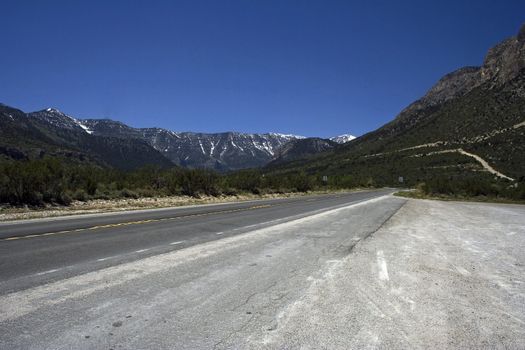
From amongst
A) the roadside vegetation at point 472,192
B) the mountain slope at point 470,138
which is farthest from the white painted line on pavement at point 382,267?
the mountain slope at point 470,138

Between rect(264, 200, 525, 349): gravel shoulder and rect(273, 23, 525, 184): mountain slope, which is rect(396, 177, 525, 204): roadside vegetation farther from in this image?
rect(273, 23, 525, 184): mountain slope

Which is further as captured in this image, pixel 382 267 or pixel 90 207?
pixel 90 207

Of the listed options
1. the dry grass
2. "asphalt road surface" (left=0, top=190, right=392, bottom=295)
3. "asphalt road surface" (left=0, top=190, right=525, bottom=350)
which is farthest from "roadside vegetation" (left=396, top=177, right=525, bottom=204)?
"asphalt road surface" (left=0, top=190, right=525, bottom=350)

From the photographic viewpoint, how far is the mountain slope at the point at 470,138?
109 m

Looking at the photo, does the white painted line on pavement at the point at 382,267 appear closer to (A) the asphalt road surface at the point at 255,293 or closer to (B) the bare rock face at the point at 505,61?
(A) the asphalt road surface at the point at 255,293

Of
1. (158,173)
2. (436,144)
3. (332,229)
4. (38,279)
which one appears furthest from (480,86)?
(38,279)

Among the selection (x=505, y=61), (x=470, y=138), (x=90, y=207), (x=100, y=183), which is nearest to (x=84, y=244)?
(x=90, y=207)

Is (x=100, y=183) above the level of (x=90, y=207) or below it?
above

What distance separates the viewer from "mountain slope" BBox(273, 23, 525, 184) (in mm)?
108875

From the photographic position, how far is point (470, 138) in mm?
129875


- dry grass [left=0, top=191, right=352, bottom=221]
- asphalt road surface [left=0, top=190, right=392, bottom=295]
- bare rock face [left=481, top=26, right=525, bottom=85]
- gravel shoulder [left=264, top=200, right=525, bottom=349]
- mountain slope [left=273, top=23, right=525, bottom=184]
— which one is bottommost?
gravel shoulder [left=264, top=200, right=525, bottom=349]

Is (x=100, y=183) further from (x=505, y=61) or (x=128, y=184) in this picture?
(x=505, y=61)

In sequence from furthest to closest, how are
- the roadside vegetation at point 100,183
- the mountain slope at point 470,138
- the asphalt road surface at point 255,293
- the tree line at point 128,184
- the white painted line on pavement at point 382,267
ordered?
the mountain slope at point 470,138 < the tree line at point 128,184 < the roadside vegetation at point 100,183 < the white painted line on pavement at point 382,267 < the asphalt road surface at point 255,293

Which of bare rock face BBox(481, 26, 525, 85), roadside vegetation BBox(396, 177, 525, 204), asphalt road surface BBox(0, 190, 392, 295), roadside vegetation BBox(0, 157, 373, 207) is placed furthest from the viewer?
bare rock face BBox(481, 26, 525, 85)
